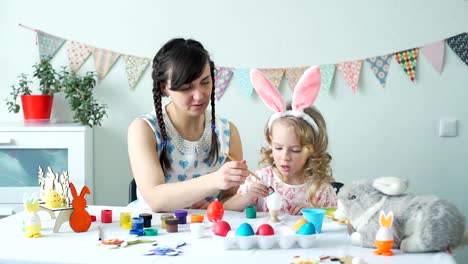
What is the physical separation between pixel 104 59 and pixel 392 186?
7.86 feet

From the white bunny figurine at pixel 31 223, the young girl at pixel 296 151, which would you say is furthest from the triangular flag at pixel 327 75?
the white bunny figurine at pixel 31 223

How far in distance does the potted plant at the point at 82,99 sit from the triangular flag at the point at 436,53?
178cm

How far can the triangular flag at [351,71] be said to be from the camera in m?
3.27

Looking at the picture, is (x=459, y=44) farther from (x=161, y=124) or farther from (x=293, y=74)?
(x=161, y=124)

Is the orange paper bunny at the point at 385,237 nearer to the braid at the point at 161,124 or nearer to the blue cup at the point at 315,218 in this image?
the blue cup at the point at 315,218

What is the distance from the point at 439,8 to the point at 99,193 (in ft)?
7.03

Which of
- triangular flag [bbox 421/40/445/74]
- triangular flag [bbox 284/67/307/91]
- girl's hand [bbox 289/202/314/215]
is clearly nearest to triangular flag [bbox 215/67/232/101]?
triangular flag [bbox 284/67/307/91]

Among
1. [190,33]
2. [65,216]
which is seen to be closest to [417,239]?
[65,216]

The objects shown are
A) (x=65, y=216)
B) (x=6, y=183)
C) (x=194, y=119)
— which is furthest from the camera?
(x=6, y=183)

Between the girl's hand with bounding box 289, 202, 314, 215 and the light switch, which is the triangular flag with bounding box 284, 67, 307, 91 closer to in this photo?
the light switch

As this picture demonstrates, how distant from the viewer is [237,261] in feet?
4.30

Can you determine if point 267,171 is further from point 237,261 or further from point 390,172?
point 390,172

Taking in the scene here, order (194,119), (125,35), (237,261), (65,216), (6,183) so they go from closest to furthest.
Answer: (237,261), (65,216), (194,119), (6,183), (125,35)

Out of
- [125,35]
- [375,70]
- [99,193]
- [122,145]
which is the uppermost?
[125,35]
